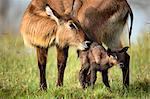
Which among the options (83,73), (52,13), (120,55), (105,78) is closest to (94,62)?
(83,73)

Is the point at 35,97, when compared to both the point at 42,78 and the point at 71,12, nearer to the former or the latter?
the point at 42,78

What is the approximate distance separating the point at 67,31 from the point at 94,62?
56cm

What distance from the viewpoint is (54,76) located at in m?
7.80

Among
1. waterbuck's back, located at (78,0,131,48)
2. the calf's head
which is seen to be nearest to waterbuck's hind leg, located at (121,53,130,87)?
the calf's head

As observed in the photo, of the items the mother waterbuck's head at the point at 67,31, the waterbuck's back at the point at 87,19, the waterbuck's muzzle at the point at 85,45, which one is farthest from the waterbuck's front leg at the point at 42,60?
the waterbuck's muzzle at the point at 85,45

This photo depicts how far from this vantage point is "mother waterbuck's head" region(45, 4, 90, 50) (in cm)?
712

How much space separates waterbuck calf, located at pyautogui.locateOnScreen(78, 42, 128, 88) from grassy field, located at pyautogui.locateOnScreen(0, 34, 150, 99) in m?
0.14

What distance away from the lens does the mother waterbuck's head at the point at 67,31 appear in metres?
7.12

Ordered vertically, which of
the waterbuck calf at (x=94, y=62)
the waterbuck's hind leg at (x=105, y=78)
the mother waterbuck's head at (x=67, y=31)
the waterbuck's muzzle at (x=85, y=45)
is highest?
the mother waterbuck's head at (x=67, y=31)

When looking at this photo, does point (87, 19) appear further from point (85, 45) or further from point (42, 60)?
point (42, 60)

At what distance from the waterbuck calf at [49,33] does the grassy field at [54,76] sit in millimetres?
262

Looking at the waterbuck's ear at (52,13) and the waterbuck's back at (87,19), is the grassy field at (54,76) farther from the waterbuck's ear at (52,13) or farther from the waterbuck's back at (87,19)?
the waterbuck's ear at (52,13)

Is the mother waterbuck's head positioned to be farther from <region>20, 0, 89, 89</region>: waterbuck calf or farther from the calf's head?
the calf's head

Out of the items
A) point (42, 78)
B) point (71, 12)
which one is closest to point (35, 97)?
point (42, 78)
